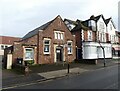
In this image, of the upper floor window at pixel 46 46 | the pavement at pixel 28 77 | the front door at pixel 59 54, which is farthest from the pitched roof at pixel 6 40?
the pavement at pixel 28 77

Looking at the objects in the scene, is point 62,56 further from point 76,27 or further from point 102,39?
point 102,39

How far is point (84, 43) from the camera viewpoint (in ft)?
112

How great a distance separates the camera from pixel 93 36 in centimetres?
3816

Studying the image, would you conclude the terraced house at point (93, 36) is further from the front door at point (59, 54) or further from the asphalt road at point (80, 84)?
the asphalt road at point (80, 84)

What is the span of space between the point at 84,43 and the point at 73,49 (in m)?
3.33

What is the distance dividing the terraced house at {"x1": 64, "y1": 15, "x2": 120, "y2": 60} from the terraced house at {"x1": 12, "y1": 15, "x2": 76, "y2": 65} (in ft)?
10.1

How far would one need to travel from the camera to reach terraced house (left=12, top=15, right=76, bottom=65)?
26.0 meters

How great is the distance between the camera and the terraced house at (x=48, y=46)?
85.4ft

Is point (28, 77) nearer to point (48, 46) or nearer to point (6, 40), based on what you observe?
point (48, 46)

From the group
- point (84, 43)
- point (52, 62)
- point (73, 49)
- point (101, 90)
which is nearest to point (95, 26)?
point (84, 43)

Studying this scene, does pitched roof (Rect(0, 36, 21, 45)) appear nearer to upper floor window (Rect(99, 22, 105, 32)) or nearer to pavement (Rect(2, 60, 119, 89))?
upper floor window (Rect(99, 22, 105, 32))

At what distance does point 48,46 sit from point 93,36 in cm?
1373

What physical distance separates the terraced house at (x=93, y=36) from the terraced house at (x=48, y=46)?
3.07m

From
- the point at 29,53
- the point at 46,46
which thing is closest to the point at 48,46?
the point at 46,46
